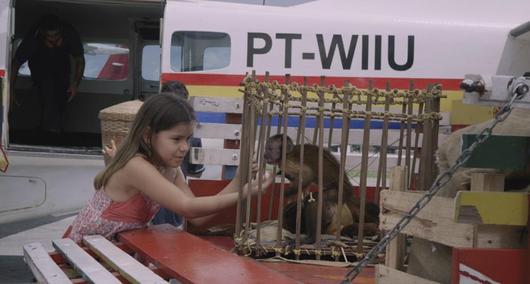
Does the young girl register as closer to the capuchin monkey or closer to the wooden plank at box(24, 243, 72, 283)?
the wooden plank at box(24, 243, 72, 283)

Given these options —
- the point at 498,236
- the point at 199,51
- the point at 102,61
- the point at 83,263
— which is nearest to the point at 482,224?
the point at 498,236

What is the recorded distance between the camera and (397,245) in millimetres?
2424

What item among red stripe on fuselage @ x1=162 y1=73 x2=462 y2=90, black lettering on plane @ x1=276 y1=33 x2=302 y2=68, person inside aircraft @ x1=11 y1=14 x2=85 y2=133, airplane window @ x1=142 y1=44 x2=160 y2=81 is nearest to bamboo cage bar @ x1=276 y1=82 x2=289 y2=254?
red stripe on fuselage @ x1=162 y1=73 x2=462 y2=90

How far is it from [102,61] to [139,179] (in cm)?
875

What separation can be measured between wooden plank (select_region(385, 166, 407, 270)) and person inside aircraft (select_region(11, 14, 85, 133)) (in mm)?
8459

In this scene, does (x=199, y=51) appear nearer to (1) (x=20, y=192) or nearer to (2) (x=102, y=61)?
(1) (x=20, y=192)

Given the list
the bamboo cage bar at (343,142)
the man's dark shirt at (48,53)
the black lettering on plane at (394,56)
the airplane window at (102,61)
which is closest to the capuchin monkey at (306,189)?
the bamboo cage bar at (343,142)

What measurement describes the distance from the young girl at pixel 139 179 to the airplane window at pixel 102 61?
27.4 feet

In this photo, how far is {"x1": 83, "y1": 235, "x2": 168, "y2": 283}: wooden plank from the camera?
88.9 inches

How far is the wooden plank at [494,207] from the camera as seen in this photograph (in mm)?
1781

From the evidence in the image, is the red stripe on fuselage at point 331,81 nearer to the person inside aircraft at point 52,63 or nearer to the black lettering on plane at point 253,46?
the black lettering on plane at point 253,46

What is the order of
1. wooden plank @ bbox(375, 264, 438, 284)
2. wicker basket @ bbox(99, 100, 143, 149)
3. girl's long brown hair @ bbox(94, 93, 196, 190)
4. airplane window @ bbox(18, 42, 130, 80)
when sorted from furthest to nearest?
airplane window @ bbox(18, 42, 130, 80), wicker basket @ bbox(99, 100, 143, 149), girl's long brown hair @ bbox(94, 93, 196, 190), wooden plank @ bbox(375, 264, 438, 284)

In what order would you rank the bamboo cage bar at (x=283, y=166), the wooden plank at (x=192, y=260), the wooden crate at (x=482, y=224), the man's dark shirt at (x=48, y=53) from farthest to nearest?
the man's dark shirt at (x=48, y=53) < the bamboo cage bar at (x=283, y=166) < the wooden plank at (x=192, y=260) < the wooden crate at (x=482, y=224)

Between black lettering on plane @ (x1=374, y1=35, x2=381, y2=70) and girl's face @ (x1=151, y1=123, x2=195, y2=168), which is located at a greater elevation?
black lettering on plane @ (x1=374, y1=35, x2=381, y2=70)
